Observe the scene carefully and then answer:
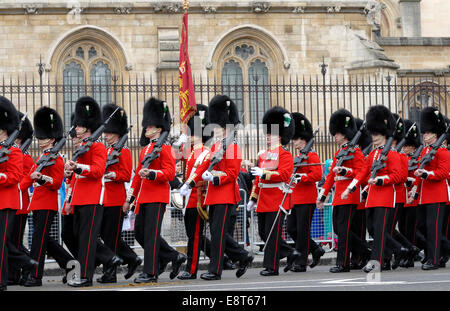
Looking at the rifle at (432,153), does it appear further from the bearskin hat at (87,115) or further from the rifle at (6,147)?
the rifle at (6,147)

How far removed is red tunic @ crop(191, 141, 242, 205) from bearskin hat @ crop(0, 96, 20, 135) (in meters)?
2.02

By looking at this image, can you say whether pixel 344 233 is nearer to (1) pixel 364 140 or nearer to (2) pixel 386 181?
(2) pixel 386 181

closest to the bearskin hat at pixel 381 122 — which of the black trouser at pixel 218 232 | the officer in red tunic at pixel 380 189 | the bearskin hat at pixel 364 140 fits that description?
the officer in red tunic at pixel 380 189

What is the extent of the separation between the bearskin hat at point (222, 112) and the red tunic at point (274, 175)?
586 mm

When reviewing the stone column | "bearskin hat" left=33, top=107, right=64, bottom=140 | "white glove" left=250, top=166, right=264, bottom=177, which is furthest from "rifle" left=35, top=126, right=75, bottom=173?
the stone column

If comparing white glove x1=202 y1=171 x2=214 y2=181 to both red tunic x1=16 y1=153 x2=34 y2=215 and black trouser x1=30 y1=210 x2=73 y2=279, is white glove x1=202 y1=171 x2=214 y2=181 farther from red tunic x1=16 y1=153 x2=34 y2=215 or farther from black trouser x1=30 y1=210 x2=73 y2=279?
red tunic x1=16 y1=153 x2=34 y2=215

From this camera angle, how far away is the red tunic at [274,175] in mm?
12750

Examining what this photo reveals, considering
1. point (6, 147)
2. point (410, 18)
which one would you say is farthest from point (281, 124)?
point (410, 18)

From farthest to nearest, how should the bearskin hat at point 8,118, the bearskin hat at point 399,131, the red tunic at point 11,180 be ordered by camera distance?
the bearskin hat at point 399,131, the bearskin hat at point 8,118, the red tunic at point 11,180

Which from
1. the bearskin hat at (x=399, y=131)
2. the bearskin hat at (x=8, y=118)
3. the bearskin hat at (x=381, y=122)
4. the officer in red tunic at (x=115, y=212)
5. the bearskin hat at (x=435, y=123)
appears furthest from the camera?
the bearskin hat at (x=399, y=131)

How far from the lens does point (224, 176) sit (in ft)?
39.8

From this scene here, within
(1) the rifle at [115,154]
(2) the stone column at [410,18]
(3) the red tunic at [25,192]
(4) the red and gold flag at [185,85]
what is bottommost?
(3) the red tunic at [25,192]

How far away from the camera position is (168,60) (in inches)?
1041
